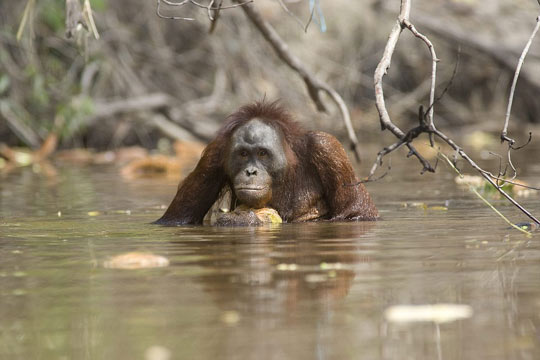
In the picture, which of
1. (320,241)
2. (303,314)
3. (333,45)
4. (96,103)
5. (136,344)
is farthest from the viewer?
(333,45)

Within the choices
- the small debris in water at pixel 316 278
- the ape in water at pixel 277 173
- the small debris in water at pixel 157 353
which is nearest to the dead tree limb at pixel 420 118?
the small debris in water at pixel 316 278

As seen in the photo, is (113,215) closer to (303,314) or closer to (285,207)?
(285,207)

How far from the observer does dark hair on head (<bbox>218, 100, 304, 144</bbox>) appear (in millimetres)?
6117

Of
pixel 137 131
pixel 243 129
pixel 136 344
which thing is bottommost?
pixel 136 344

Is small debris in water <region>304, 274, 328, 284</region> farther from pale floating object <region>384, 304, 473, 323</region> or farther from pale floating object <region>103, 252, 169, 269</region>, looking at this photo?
pale floating object <region>103, 252, 169, 269</region>

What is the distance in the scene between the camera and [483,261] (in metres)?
3.97

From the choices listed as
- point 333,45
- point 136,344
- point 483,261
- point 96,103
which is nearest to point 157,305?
point 136,344

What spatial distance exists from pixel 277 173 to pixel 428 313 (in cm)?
320

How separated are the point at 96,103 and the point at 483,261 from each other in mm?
→ 10985

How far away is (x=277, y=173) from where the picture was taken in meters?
6.07

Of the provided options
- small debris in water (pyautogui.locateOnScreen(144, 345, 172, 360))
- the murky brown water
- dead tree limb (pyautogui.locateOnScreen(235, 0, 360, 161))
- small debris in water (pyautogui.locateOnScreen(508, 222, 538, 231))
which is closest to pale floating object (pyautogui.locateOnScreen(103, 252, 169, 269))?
the murky brown water

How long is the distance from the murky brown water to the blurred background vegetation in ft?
26.8

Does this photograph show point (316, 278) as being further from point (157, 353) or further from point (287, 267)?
point (157, 353)

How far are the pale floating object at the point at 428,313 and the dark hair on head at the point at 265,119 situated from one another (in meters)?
3.20
